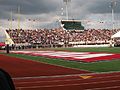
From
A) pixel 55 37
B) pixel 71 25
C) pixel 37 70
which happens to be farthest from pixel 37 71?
pixel 71 25

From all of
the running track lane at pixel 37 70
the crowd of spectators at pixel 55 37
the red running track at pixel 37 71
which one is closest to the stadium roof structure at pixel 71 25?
the crowd of spectators at pixel 55 37

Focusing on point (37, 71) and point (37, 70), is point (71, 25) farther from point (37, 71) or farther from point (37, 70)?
point (37, 71)

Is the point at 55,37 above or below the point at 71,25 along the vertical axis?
below

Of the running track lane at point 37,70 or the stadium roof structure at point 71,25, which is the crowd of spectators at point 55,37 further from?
the running track lane at point 37,70

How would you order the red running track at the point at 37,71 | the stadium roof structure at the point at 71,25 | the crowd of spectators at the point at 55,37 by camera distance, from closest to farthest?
the red running track at the point at 37,71, the crowd of spectators at the point at 55,37, the stadium roof structure at the point at 71,25

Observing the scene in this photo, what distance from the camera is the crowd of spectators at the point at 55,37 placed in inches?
3826

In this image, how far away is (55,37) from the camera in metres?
103

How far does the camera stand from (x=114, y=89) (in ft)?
39.5

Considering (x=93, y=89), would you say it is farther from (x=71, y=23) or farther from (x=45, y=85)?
(x=71, y=23)

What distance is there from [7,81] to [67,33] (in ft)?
355

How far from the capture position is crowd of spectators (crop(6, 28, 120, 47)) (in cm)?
9719

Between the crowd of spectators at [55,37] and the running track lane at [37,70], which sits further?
the crowd of spectators at [55,37]

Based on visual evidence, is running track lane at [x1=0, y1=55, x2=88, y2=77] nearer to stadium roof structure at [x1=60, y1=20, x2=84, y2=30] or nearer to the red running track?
the red running track

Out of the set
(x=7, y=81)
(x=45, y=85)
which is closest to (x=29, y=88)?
(x=45, y=85)
